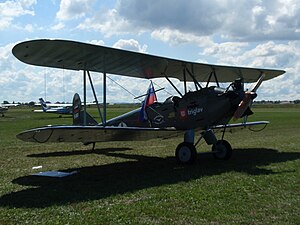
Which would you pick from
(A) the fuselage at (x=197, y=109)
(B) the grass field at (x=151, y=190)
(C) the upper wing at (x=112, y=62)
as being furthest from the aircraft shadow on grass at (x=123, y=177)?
(C) the upper wing at (x=112, y=62)

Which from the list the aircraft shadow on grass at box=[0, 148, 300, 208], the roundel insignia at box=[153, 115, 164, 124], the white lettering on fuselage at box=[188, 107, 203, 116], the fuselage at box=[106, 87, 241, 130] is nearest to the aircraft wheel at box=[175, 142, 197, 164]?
the aircraft shadow on grass at box=[0, 148, 300, 208]

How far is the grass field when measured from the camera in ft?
15.5

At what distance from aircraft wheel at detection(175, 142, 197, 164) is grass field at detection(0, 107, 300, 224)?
9.3 inches

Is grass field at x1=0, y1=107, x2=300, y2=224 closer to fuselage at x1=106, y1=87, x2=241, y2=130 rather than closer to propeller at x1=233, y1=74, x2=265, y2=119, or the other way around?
Answer: fuselage at x1=106, y1=87, x2=241, y2=130

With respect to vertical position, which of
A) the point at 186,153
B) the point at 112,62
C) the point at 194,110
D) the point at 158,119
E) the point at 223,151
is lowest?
the point at 223,151

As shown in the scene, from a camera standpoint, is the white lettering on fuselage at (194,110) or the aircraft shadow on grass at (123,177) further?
the white lettering on fuselage at (194,110)

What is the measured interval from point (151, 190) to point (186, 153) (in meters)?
2.85

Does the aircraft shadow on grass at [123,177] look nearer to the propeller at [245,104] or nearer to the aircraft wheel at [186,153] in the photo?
the aircraft wheel at [186,153]

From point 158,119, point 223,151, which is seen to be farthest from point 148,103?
point 223,151

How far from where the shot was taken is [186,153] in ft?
29.3

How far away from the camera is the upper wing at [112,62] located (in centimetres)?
748

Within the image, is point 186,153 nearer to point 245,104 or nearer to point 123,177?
point 245,104

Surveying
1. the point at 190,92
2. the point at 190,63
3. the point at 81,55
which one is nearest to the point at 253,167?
the point at 190,92

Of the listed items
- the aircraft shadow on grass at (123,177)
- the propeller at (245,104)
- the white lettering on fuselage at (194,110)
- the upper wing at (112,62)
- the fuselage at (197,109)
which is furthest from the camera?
the white lettering on fuselage at (194,110)
